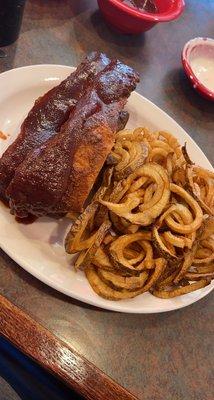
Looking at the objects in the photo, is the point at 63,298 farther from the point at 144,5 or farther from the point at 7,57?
the point at 144,5

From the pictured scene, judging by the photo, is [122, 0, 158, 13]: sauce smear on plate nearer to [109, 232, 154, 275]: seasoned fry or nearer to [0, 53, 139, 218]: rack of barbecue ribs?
[0, 53, 139, 218]: rack of barbecue ribs

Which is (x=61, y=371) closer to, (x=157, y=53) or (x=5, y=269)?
(x=5, y=269)

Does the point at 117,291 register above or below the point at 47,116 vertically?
below

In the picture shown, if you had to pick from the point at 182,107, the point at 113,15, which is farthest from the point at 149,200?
the point at 113,15

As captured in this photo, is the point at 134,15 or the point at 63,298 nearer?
the point at 63,298

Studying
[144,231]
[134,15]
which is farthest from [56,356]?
[134,15]

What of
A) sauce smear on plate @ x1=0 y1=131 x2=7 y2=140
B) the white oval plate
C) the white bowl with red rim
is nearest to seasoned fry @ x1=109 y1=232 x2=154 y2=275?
the white oval plate
